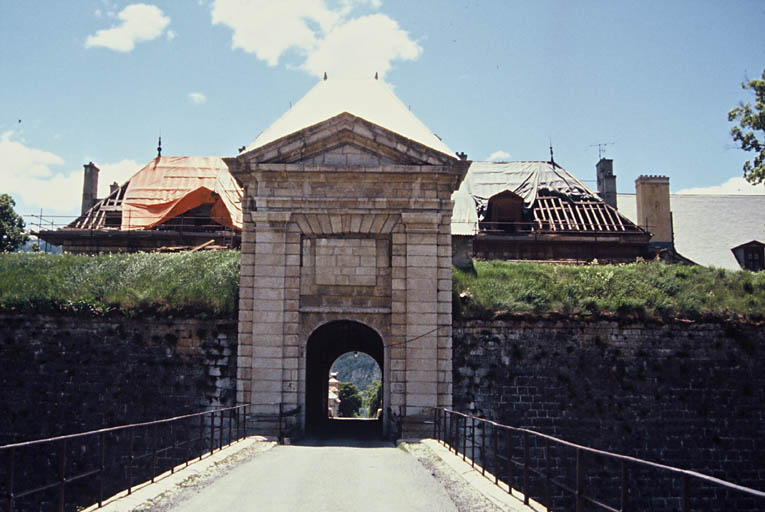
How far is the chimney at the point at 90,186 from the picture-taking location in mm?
35625

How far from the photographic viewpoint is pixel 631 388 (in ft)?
63.3

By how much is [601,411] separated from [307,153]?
10.6 meters

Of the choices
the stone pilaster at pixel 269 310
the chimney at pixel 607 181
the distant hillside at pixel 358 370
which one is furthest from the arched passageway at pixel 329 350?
the distant hillside at pixel 358 370

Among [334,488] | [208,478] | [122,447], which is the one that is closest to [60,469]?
[208,478]

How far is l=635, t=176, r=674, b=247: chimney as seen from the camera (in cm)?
3350

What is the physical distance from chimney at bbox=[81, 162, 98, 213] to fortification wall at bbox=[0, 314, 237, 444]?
54.9 ft

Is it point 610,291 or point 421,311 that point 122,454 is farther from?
point 610,291

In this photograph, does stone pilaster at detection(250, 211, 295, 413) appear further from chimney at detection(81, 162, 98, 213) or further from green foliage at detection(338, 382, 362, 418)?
green foliage at detection(338, 382, 362, 418)

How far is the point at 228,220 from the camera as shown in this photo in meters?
A: 31.3

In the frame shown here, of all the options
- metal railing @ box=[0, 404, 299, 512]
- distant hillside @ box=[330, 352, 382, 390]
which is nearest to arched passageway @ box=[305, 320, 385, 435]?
metal railing @ box=[0, 404, 299, 512]

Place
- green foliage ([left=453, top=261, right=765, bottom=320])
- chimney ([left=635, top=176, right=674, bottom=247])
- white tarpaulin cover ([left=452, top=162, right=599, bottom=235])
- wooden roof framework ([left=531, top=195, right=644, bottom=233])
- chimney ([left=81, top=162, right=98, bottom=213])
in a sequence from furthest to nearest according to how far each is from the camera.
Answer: chimney ([left=81, top=162, right=98, bottom=213]), chimney ([left=635, top=176, right=674, bottom=247]), white tarpaulin cover ([left=452, top=162, right=599, bottom=235]), wooden roof framework ([left=531, top=195, right=644, bottom=233]), green foliage ([left=453, top=261, right=765, bottom=320])

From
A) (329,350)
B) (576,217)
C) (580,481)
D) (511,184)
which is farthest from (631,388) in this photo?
(511,184)

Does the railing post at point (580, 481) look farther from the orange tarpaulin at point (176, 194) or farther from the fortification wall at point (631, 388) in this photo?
the orange tarpaulin at point (176, 194)

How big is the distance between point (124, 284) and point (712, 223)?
91.1ft
